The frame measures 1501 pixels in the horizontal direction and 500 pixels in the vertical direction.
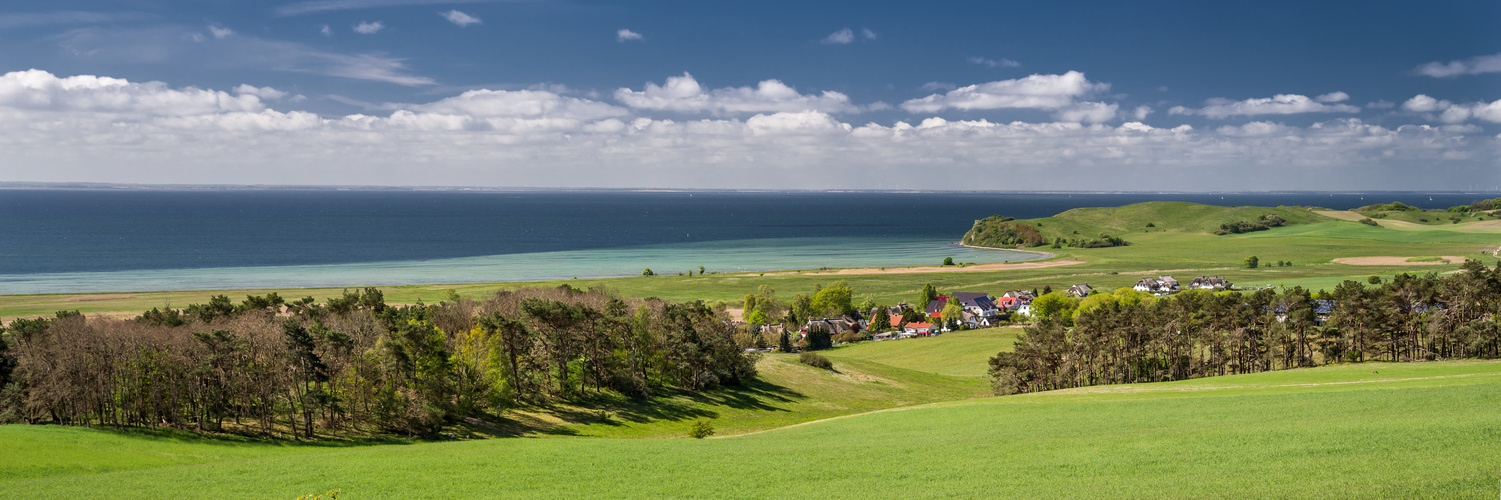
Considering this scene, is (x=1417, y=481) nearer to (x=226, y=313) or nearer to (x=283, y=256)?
(x=226, y=313)

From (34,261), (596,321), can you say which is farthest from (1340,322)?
(34,261)

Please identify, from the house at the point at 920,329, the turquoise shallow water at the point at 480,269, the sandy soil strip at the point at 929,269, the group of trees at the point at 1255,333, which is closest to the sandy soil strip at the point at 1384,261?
the sandy soil strip at the point at 929,269

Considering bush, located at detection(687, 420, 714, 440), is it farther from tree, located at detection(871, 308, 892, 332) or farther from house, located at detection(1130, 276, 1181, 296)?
house, located at detection(1130, 276, 1181, 296)

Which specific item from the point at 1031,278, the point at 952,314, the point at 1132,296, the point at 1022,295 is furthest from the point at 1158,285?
the point at 952,314

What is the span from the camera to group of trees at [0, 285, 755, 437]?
38094 mm

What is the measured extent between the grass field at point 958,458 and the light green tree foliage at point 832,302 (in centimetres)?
6617

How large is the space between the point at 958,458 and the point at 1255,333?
43.1 metres

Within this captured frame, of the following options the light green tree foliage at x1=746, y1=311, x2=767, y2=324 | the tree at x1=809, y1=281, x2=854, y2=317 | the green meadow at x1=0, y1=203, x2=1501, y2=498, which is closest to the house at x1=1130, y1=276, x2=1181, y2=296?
the tree at x1=809, y1=281, x2=854, y2=317

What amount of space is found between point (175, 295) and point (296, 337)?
8350 centimetres

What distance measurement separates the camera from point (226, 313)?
55.6m

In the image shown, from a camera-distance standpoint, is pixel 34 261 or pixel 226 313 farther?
pixel 34 261

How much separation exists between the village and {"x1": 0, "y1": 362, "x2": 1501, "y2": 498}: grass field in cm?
5968

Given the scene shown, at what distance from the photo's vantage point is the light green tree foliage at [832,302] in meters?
107

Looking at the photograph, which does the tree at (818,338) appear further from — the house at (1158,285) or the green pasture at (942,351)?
the house at (1158,285)
